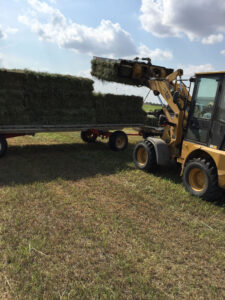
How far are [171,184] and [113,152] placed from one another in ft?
12.2

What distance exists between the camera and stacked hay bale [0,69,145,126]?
7.65 m

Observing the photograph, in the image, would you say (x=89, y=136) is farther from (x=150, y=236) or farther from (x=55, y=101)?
(x=150, y=236)

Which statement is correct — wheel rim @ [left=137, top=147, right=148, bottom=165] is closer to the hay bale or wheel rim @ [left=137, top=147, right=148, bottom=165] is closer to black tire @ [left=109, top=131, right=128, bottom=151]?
the hay bale

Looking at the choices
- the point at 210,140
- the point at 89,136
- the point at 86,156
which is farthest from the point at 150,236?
the point at 89,136

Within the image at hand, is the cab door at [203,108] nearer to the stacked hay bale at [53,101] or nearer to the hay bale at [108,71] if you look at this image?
the hay bale at [108,71]

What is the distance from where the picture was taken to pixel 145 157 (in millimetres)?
7129

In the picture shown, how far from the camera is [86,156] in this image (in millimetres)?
8469

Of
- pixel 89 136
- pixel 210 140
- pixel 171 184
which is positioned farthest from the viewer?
pixel 89 136

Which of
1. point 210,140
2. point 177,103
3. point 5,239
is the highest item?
point 177,103

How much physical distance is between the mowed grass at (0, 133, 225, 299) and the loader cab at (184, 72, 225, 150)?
1270 millimetres

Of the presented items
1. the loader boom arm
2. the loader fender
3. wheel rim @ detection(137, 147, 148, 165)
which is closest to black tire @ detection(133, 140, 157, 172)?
wheel rim @ detection(137, 147, 148, 165)

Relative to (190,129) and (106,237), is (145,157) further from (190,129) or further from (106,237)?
(106,237)

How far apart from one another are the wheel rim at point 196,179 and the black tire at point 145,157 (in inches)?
54.1

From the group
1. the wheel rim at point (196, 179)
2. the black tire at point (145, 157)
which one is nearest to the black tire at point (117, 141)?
the black tire at point (145, 157)
